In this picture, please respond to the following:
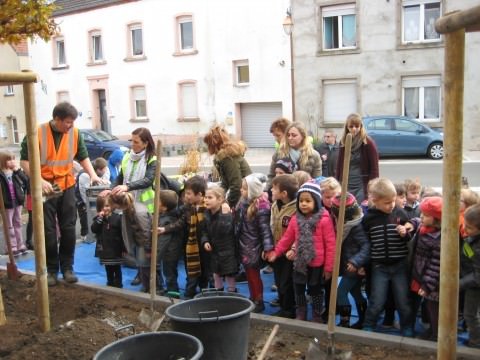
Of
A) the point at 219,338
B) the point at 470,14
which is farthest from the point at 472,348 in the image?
the point at 470,14

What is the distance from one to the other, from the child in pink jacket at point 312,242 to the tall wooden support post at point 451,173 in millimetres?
1389

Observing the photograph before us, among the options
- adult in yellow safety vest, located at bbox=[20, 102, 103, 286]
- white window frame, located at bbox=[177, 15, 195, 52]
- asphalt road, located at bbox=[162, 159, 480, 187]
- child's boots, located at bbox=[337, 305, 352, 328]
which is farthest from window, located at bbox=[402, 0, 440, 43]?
child's boots, located at bbox=[337, 305, 352, 328]

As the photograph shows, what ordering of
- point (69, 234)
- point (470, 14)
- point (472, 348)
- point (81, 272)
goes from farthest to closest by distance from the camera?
point (81, 272) < point (69, 234) < point (472, 348) < point (470, 14)

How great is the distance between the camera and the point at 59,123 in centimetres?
552

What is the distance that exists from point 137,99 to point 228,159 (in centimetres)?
2376

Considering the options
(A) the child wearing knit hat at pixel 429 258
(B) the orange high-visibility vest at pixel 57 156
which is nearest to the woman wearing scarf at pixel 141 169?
(B) the orange high-visibility vest at pixel 57 156

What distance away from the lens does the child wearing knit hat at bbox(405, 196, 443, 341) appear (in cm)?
417

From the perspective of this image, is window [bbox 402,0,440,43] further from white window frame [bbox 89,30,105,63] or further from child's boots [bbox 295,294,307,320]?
child's boots [bbox 295,294,307,320]

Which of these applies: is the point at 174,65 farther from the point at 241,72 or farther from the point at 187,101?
the point at 241,72

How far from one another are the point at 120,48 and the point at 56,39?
5038mm

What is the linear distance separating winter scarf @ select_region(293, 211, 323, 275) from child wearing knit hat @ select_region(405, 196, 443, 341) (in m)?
0.74

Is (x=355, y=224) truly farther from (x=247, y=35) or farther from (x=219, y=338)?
(x=247, y=35)

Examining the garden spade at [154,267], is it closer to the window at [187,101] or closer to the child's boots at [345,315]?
the child's boots at [345,315]

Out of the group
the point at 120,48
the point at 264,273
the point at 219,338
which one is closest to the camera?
the point at 219,338
